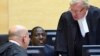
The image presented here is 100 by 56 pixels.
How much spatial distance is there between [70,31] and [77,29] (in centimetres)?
9

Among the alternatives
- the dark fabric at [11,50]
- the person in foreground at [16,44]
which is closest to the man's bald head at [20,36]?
the person in foreground at [16,44]

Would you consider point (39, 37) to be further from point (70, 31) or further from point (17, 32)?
point (17, 32)

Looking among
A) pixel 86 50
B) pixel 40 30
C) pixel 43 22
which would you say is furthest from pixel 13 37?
pixel 43 22

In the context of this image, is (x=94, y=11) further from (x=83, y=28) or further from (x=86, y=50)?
(x=86, y=50)

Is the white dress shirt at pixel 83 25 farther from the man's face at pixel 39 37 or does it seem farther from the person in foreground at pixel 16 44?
the person in foreground at pixel 16 44

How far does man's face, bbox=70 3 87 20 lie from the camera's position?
14.7ft

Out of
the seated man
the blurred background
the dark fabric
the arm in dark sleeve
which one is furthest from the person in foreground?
the blurred background

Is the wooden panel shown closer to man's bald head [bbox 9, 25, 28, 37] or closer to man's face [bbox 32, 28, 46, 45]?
man's face [bbox 32, 28, 46, 45]

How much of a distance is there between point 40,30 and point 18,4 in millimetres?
2489

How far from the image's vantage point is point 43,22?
7605mm

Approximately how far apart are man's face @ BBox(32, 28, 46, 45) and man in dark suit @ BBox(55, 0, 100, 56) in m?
0.52

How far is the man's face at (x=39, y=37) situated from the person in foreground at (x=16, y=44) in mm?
1301

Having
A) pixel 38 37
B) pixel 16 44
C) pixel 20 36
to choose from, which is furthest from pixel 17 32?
pixel 38 37

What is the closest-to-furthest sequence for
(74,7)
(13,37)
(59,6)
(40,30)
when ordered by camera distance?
(13,37) → (74,7) → (40,30) → (59,6)
